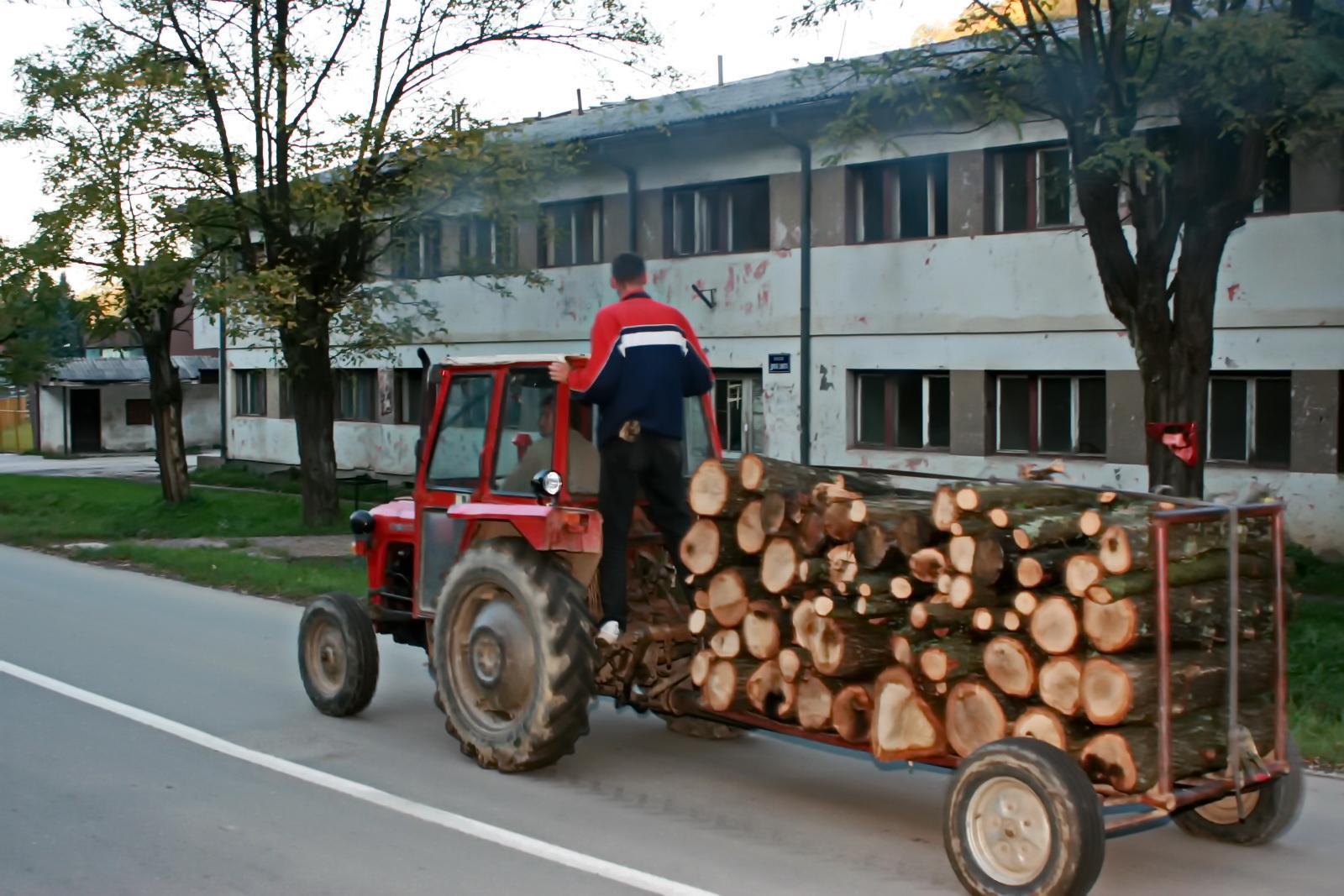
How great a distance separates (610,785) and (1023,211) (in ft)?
45.2

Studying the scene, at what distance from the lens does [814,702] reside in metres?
6.17

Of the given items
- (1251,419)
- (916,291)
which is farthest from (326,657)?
(916,291)

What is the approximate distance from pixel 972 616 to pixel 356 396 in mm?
27968

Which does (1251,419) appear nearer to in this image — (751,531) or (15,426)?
(751,531)

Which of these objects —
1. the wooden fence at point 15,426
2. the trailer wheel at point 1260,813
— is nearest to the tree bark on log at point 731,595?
the trailer wheel at point 1260,813

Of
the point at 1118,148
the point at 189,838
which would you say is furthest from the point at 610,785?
the point at 1118,148

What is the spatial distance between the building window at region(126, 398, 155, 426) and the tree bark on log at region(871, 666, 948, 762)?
4958 centimetres

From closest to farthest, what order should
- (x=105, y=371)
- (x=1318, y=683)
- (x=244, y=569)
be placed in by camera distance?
(x=1318, y=683) < (x=244, y=569) < (x=105, y=371)

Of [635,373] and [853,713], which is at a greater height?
[635,373]

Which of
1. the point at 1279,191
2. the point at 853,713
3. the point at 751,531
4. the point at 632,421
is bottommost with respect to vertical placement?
the point at 853,713

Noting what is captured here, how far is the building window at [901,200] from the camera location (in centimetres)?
2005

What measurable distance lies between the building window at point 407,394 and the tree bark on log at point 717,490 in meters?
24.1

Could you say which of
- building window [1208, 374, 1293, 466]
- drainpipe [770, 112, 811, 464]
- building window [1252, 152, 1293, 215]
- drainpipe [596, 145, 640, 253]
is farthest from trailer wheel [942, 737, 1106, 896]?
drainpipe [596, 145, 640, 253]

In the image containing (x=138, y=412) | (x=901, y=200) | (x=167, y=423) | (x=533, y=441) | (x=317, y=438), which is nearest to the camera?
(x=533, y=441)
